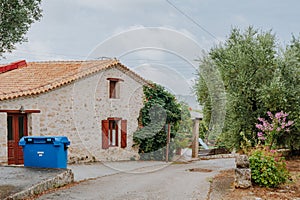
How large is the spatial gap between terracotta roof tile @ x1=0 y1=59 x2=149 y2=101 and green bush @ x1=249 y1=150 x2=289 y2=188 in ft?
26.1

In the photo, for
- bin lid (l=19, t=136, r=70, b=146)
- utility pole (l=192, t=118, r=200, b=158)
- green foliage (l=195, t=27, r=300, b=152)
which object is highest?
green foliage (l=195, t=27, r=300, b=152)

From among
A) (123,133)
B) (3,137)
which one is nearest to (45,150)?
(3,137)

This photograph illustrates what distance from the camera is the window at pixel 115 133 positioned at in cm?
1466

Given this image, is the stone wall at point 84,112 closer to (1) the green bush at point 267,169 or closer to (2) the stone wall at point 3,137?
(2) the stone wall at point 3,137

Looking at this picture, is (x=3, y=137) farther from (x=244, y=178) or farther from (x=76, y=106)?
(x=244, y=178)

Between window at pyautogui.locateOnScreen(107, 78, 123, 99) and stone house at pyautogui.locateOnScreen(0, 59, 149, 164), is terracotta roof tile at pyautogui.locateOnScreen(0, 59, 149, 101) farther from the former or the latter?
window at pyautogui.locateOnScreen(107, 78, 123, 99)

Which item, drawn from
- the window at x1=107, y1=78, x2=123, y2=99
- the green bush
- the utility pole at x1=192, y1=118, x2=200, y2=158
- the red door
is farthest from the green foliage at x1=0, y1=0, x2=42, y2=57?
the utility pole at x1=192, y1=118, x2=200, y2=158

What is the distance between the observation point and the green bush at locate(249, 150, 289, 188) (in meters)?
6.63

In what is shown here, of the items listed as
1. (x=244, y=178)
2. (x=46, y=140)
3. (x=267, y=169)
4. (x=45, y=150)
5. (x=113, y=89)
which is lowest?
(x=244, y=178)

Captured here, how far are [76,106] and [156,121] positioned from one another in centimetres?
497

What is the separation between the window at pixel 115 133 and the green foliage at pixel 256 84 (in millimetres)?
6158

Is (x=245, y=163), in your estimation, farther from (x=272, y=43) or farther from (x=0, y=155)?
(x=0, y=155)

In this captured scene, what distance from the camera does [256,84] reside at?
975 centimetres

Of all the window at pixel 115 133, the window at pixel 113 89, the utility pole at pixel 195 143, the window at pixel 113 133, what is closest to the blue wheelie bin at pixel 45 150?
the window at pixel 115 133
